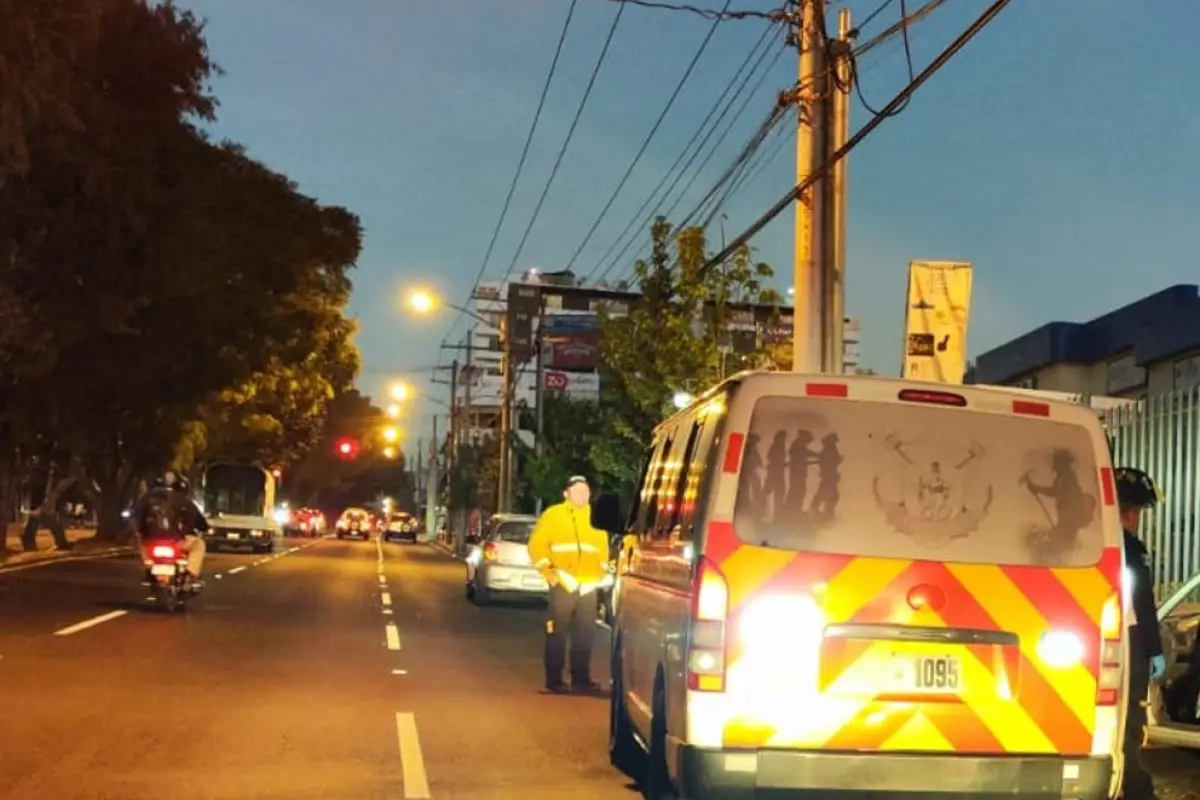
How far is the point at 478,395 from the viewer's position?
104m

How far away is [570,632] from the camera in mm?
13828

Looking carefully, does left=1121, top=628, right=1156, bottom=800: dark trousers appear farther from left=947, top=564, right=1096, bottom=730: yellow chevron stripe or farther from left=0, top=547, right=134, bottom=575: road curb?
left=0, top=547, right=134, bottom=575: road curb

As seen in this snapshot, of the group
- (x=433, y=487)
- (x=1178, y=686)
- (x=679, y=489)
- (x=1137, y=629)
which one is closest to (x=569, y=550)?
(x=1178, y=686)

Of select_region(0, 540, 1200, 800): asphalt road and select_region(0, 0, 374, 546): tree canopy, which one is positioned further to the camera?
select_region(0, 0, 374, 546): tree canopy

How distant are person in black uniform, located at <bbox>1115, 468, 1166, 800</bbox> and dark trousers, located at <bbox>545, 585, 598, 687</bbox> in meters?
5.78

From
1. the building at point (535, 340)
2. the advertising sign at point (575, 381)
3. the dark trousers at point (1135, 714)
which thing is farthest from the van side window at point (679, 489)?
the advertising sign at point (575, 381)

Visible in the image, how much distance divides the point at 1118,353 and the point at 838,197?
20.2 meters

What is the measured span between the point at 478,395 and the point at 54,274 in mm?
80327

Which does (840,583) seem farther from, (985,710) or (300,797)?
(300,797)

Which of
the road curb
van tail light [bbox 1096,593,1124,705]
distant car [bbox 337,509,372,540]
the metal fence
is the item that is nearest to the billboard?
distant car [bbox 337,509,372,540]

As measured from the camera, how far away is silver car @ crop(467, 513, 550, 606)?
2488 centimetres

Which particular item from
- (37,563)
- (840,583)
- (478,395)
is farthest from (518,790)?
(478,395)

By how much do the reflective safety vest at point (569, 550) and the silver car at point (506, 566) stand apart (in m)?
10.8

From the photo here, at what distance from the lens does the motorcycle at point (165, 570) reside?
67.3 feet
